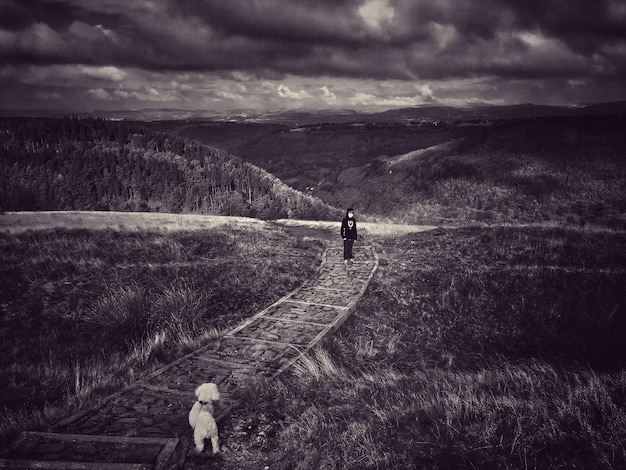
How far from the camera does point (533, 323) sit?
8602 millimetres

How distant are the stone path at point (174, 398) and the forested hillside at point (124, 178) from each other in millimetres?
17060

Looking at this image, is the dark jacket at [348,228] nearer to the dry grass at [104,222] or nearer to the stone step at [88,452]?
the dry grass at [104,222]

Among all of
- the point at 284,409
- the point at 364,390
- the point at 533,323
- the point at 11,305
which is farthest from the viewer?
the point at 533,323

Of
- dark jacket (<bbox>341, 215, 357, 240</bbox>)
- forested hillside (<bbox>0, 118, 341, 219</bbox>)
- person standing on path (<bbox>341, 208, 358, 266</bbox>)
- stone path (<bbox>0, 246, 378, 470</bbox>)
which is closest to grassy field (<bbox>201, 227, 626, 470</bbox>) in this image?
stone path (<bbox>0, 246, 378, 470</bbox>)

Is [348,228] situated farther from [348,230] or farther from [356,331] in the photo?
[356,331]

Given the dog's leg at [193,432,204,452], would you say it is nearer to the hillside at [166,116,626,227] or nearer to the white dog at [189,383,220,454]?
the white dog at [189,383,220,454]

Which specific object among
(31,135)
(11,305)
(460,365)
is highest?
(31,135)

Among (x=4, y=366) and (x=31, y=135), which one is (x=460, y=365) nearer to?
(x=4, y=366)

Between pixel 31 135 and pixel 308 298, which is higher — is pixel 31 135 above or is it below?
above

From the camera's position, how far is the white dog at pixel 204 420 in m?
3.76

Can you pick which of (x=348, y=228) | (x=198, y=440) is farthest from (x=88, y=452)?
(x=348, y=228)

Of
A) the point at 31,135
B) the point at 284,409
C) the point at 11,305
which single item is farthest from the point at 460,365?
the point at 31,135

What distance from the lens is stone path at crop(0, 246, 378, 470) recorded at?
3605 mm

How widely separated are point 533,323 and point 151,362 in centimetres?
772
